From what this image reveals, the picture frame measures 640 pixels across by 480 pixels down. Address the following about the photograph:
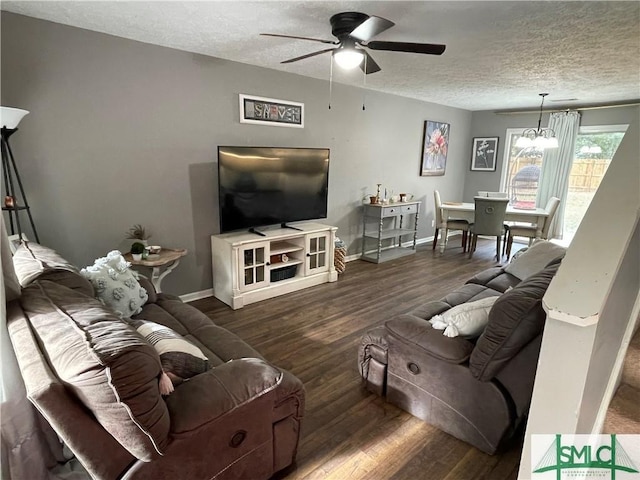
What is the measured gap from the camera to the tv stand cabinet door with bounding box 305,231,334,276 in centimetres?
409

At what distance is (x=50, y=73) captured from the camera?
2588mm

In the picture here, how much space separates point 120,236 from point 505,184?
6.47 meters

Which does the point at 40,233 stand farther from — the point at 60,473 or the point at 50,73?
the point at 60,473

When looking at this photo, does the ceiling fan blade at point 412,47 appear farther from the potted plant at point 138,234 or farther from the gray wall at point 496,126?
the gray wall at point 496,126

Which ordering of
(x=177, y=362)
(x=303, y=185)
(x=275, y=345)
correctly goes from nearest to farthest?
(x=177, y=362) → (x=275, y=345) → (x=303, y=185)

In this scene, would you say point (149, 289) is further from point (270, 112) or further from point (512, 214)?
point (512, 214)

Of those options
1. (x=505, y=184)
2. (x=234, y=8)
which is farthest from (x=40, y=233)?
(x=505, y=184)

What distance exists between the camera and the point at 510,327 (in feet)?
5.18

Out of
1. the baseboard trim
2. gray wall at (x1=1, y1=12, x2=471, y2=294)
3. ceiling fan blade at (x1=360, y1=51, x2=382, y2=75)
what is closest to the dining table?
gray wall at (x1=1, y1=12, x2=471, y2=294)

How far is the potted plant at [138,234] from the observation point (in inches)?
121

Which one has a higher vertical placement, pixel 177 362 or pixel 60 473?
pixel 177 362

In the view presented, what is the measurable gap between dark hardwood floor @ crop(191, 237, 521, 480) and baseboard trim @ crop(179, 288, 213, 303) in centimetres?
13

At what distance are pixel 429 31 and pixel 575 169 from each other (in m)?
4.92

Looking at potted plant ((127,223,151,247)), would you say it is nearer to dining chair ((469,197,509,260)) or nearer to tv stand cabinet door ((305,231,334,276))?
tv stand cabinet door ((305,231,334,276))
